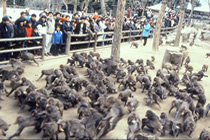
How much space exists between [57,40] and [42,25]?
40.8 inches

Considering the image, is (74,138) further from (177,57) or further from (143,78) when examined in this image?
(177,57)

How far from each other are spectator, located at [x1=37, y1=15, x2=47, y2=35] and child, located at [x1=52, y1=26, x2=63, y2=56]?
0.51 m

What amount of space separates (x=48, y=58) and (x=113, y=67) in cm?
330

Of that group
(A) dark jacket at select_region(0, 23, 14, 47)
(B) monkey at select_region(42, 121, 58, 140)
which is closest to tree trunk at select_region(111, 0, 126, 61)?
(A) dark jacket at select_region(0, 23, 14, 47)

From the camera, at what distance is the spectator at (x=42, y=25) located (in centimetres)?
1073

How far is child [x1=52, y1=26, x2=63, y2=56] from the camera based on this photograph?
11.4m

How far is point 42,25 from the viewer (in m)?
10.9

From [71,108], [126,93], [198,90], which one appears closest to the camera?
[71,108]

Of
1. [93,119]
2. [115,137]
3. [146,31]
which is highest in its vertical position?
[146,31]

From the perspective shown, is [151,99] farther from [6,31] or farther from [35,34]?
[6,31]

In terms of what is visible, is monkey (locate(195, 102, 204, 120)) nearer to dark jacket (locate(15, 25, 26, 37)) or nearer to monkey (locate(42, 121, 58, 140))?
monkey (locate(42, 121, 58, 140))

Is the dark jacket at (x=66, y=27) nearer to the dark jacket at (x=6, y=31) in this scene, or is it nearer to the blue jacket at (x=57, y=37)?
the blue jacket at (x=57, y=37)

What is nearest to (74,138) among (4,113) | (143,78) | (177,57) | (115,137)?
(115,137)

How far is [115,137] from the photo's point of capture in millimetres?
5703
